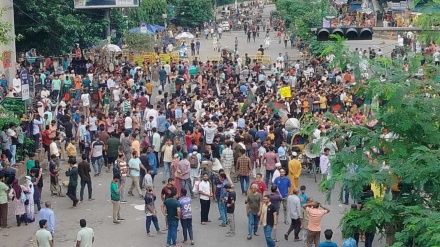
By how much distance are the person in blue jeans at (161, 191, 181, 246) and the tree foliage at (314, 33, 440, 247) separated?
3.70 metres

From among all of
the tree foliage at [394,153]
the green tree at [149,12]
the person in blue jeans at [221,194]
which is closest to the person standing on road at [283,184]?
the person in blue jeans at [221,194]

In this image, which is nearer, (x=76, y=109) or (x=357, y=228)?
(x=357, y=228)

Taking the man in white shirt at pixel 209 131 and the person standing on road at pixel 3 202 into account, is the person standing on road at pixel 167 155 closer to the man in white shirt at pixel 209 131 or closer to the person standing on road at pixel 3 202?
the man in white shirt at pixel 209 131

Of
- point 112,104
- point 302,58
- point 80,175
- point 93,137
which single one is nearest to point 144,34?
point 302,58

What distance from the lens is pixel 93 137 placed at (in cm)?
2688

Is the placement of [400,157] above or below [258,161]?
above

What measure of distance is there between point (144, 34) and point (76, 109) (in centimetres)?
2224

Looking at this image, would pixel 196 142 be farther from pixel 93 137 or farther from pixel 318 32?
pixel 318 32

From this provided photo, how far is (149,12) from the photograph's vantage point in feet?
219

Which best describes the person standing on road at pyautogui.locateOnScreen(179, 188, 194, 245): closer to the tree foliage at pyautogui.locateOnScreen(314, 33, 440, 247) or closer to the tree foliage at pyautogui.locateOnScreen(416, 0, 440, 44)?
the tree foliage at pyautogui.locateOnScreen(314, 33, 440, 247)

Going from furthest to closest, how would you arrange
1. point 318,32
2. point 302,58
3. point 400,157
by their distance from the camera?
point 302,58
point 318,32
point 400,157

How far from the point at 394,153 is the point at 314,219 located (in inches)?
114

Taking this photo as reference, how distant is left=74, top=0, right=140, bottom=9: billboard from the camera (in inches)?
1779

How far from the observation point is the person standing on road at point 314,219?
18266 mm
